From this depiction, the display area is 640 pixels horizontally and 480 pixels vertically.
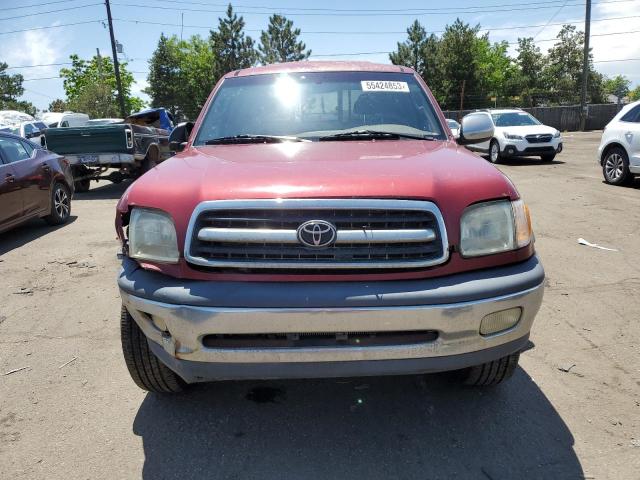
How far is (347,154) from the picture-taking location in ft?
8.48

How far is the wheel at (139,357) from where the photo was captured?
254 cm

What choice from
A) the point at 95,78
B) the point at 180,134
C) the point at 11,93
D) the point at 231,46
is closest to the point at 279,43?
the point at 231,46

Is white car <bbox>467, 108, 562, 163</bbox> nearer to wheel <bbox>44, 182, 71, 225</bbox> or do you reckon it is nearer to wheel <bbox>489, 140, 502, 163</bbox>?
wheel <bbox>489, 140, 502, 163</bbox>

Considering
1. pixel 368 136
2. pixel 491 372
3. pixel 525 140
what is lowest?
pixel 491 372

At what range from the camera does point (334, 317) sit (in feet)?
6.45

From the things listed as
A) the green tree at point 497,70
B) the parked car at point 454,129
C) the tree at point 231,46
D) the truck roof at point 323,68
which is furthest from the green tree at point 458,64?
the truck roof at point 323,68

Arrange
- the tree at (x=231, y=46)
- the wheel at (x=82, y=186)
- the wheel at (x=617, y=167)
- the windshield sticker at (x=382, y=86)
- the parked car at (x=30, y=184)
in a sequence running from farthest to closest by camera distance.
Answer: the tree at (x=231, y=46), the wheel at (x=82, y=186), the wheel at (x=617, y=167), the parked car at (x=30, y=184), the windshield sticker at (x=382, y=86)

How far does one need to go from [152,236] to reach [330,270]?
33.2 inches

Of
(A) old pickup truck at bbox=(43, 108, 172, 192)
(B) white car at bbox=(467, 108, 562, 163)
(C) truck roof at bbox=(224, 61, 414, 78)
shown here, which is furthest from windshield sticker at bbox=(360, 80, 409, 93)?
(B) white car at bbox=(467, 108, 562, 163)

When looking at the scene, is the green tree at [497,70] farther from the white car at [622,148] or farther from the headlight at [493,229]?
the headlight at [493,229]

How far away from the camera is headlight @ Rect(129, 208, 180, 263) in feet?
7.20

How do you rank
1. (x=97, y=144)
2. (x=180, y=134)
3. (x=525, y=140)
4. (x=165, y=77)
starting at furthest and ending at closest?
(x=165, y=77), (x=525, y=140), (x=97, y=144), (x=180, y=134)

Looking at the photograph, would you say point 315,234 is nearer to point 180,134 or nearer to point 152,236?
point 152,236

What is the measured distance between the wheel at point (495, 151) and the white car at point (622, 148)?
507cm
